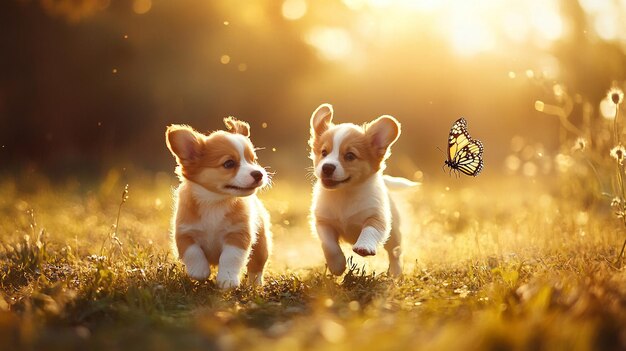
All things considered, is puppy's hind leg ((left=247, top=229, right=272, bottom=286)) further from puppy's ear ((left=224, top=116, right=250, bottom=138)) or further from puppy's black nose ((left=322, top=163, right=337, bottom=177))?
puppy's ear ((left=224, top=116, right=250, bottom=138))

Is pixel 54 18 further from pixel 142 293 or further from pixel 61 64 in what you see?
pixel 142 293

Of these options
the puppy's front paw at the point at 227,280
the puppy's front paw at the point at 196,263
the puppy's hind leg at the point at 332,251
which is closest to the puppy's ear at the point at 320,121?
the puppy's hind leg at the point at 332,251

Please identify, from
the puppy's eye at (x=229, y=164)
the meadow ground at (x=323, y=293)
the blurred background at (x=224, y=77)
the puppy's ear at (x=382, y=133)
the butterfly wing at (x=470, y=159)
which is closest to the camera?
the meadow ground at (x=323, y=293)

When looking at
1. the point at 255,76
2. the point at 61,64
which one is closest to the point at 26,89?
the point at 61,64

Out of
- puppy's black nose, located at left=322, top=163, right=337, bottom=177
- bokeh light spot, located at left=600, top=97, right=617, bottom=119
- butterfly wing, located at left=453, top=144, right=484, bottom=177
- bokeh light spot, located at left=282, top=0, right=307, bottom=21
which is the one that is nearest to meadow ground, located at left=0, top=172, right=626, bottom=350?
butterfly wing, located at left=453, top=144, right=484, bottom=177

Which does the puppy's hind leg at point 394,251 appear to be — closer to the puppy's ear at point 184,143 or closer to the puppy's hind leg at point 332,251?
the puppy's hind leg at point 332,251

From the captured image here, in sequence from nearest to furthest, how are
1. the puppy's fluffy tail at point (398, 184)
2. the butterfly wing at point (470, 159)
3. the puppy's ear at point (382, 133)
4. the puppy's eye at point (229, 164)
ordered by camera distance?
the puppy's eye at point (229, 164) → the puppy's ear at point (382, 133) → the butterfly wing at point (470, 159) → the puppy's fluffy tail at point (398, 184)
